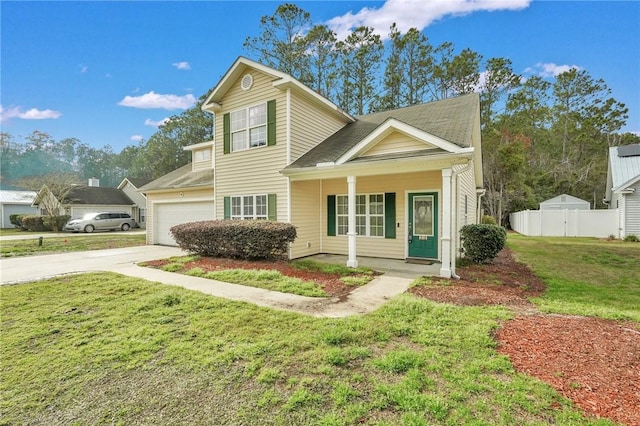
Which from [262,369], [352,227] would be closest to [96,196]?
[352,227]

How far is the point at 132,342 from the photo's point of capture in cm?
375

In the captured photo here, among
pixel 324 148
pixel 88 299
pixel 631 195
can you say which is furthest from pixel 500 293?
pixel 631 195

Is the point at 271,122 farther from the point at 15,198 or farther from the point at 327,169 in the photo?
the point at 15,198

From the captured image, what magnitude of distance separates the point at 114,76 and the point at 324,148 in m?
18.0

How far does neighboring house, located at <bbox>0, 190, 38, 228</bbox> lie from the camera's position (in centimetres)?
2917

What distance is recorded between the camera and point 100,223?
23.8 m

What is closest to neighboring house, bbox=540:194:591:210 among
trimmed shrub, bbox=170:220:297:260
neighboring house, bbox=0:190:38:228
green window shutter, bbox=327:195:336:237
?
green window shutter, bbox=327:195:336:237

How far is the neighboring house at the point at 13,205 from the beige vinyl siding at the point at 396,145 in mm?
38262

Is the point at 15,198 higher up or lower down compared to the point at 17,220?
higher up

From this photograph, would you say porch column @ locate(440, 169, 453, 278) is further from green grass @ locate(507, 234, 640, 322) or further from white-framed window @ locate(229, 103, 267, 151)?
white-framed window @ locate(229, 103, 267, 151)

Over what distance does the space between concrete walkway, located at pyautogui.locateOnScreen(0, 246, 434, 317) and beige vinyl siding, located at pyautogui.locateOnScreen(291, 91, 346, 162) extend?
17.3 ft

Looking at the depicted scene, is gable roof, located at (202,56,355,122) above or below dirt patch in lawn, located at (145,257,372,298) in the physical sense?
above

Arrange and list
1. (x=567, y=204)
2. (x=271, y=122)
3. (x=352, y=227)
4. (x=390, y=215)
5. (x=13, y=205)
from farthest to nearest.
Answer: (x=13, y=205), (x=567, y=204), (x=271, y=122), (x=390, y=215), (x=352, y=227)

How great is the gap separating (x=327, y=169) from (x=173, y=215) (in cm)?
934
